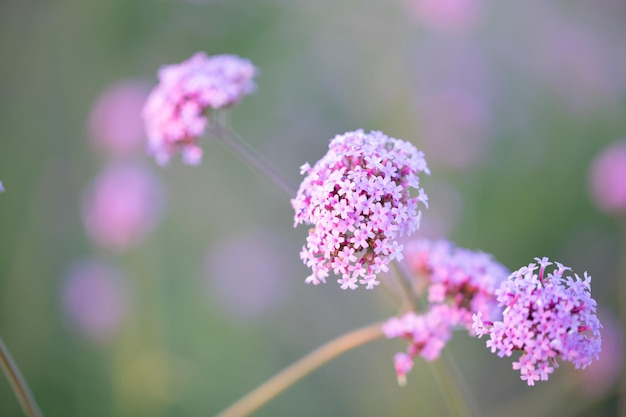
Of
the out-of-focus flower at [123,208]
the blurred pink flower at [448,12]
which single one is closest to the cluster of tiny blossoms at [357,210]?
the out-of-focus flower at [123,208]

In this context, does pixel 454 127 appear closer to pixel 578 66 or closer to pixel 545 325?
pixel 578 66

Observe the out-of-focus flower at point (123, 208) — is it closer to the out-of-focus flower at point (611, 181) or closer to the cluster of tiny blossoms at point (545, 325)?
the out-of-focus flower at point (611, 181)

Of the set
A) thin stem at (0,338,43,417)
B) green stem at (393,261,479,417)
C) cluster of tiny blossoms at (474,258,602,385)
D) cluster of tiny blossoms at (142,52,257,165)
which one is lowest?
cluster of tiny blossoms at (474,258,602,385)

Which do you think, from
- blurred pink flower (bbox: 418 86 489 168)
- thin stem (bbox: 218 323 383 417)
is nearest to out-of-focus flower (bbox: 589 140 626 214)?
blurred pink flower (bbox: 418 86 489 168)

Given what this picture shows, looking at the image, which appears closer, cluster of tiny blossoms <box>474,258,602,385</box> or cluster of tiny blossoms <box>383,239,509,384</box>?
cluster of tiny blossoms <box>474,258,602,385</box>

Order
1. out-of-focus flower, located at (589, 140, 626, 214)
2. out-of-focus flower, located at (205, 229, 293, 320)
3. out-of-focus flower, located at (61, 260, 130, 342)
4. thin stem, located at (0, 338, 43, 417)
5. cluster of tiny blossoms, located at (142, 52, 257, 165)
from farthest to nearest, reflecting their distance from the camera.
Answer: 1. out-of-focus flower, located at (205, 229, 293, 320)
2. out-of-focus flower, located at (61, 260, 130, 342)
3. out-of-focus flower, located at (589, 140, 626, 214)
4. cluster of tiny blossoms, located at (142, 52, 257, 165)
5. thin stem, located at (0, 338, 43, 417)

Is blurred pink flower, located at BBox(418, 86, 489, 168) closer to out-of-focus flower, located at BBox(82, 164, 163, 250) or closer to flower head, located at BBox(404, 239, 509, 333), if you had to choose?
out-of-focus flower, located at BBox(82, 164, 163, 250)

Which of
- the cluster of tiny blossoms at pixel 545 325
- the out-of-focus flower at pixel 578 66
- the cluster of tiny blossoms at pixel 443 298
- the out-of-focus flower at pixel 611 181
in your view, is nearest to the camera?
the cluster of tiny blossoms at pixel 545 325
